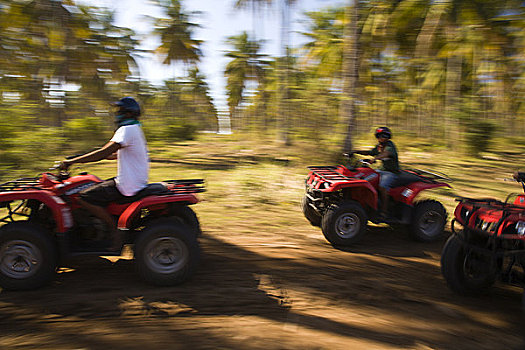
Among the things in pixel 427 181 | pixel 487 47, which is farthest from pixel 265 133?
pixel 487 47

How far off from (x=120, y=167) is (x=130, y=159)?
0.14 meters

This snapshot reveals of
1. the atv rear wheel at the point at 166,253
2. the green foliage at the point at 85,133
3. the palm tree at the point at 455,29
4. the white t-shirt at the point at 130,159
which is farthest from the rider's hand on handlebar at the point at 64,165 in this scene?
the palm tree at the point at 455,29

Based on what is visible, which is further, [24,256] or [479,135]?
[479,135]

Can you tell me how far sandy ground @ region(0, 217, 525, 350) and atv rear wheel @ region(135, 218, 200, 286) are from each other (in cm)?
16

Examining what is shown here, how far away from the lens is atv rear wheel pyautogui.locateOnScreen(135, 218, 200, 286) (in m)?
4.40

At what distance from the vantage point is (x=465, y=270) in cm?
460

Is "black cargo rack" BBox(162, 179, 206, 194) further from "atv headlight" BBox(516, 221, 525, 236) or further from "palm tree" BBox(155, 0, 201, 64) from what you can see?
"palm tree" BBox(155, 0, 201, 64)

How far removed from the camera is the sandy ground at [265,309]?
139 inches

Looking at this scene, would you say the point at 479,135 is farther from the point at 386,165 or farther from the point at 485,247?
the point at 485,247

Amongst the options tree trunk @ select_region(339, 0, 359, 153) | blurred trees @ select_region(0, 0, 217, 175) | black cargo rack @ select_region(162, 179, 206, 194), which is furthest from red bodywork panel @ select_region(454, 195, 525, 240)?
tree trunk @ select_region(339, 0, 359, 153)

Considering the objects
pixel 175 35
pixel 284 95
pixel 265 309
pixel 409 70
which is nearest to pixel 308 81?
pixel 284 95

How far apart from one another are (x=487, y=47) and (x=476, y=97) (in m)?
2.60

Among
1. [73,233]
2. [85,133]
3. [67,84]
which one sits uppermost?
[67,84]

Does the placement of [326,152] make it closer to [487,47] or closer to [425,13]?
[425,13]
